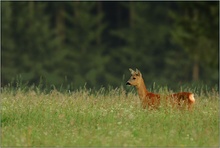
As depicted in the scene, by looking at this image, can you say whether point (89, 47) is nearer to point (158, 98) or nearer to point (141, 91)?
point (141, 91)

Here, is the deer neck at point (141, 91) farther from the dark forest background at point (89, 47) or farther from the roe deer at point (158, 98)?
the dark forest background at point (89, 47)

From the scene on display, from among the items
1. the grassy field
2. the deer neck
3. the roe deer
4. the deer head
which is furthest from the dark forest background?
the grassy field

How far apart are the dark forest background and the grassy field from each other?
1333 inches

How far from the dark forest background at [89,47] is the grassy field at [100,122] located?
33.9m

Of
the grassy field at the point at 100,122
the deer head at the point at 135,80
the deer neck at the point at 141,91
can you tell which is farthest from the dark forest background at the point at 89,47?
the grassy field at the point at 100,122

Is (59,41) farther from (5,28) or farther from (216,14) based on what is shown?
(216,14)

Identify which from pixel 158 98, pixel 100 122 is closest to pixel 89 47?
pixel 158 98

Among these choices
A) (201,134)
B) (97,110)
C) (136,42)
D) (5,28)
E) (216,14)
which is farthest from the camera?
(136,42)

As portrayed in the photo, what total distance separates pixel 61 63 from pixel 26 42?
114 inches

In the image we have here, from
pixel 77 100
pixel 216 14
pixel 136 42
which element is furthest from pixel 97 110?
pixel 136 42

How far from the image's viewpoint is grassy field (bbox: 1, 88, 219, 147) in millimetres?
10383

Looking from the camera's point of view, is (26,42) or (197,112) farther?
(26,42)

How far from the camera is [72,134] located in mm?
10766

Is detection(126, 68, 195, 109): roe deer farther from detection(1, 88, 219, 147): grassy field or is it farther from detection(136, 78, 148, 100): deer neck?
detection(1, 88, 219, 147): grassy field
